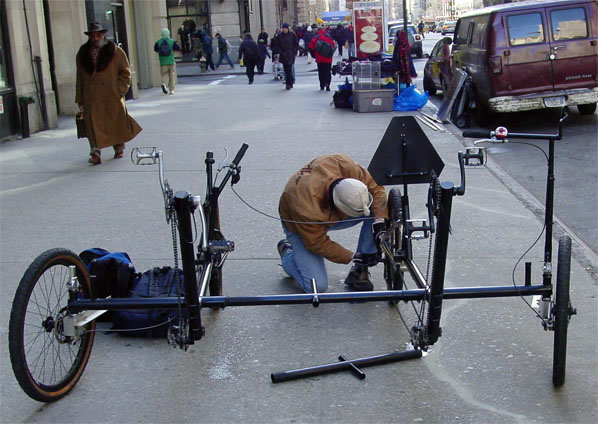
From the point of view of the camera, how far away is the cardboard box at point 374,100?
15414mm

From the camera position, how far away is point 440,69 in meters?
17.1

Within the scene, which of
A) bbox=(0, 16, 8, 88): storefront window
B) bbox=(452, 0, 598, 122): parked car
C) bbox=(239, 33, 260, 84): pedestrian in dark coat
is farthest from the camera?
bbox=(239, 33, 260, 84): pedestrian in dark coat

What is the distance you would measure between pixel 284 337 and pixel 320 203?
2.77ft

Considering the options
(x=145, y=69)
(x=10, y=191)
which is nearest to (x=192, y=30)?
(x=145, y=69)

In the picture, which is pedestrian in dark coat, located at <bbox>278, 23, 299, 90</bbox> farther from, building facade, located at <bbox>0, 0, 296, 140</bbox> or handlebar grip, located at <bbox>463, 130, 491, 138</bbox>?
handlebar grip, located at <bbox>463, 130, 491, 138</bbox>

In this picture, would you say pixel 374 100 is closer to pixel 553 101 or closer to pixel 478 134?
pixel 553 101

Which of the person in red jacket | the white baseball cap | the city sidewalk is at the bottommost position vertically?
the city sidewalk

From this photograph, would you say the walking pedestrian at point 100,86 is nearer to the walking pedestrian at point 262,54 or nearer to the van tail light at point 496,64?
the van tail light at point 496,64

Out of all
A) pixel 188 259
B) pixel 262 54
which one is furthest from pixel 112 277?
pixel 262 54

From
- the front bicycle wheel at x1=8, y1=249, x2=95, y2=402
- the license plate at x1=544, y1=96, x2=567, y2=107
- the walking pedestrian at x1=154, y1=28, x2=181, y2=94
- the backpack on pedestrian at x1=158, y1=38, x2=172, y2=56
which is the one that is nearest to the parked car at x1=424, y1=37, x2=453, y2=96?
the license plate at x1=544, y1=96, x2=567, y2=107

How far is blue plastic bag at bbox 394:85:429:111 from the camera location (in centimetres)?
1576

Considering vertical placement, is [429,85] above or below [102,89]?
below

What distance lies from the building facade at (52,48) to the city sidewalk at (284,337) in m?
4.25

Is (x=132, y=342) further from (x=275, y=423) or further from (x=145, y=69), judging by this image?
(x=145, y=69)
